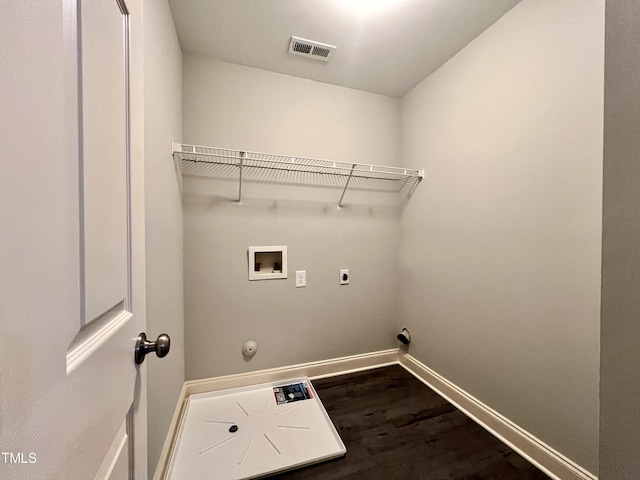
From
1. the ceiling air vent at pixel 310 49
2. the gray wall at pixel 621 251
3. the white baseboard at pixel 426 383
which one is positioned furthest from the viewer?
the ceiling air vent at pixel 310 49

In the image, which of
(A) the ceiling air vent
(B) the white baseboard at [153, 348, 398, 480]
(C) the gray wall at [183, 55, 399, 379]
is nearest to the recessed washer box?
(C) the gray wall at [183, 55, 399, 379]

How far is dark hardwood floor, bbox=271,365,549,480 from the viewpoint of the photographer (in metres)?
1.11

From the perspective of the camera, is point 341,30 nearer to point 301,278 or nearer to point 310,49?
point 310,49

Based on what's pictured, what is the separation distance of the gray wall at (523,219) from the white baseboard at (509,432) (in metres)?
0.04

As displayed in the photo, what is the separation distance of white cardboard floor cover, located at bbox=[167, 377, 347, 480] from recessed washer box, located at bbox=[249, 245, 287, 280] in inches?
32.3

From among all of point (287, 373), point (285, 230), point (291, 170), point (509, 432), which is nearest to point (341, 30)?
point (291, 170)

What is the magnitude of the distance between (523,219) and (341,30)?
5.03 ft

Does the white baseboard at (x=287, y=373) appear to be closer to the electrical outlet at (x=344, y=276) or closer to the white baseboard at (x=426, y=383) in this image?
the white baseboard at (x=426, y=383)

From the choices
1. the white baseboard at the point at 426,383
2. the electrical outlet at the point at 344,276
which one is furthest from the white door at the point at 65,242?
the electrical outlet at the point at 344,276

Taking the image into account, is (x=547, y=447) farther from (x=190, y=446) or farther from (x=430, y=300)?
(x=190, y=446)

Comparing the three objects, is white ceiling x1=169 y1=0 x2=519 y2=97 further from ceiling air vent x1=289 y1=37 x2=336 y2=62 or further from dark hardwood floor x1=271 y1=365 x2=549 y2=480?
dark hardwood floor x1=271 y1=365 x2=549 y2=480

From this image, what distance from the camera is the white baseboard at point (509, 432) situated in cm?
104

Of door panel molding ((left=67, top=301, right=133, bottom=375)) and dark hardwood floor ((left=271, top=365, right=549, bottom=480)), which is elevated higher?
→ door panel molding ((left=67, top=301, right=133, bottom=375))

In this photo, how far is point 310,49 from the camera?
5.04 feet
